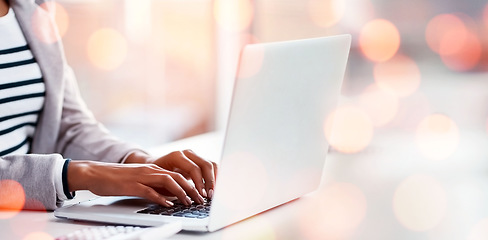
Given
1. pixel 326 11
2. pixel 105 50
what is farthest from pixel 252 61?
pixel 105 50

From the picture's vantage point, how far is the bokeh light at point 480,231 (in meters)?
0.86

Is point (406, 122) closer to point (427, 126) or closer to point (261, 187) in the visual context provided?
point (427, 126)

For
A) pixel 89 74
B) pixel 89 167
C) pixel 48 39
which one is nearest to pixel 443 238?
pixel 89 167

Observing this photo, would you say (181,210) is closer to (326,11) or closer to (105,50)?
(326,11)

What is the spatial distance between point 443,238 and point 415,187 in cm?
35

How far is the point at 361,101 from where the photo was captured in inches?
88.2

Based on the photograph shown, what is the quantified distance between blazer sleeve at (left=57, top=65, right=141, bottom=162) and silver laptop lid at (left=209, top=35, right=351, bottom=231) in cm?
39

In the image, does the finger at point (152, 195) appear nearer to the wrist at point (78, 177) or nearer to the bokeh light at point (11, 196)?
the wrist at point (78, 177)

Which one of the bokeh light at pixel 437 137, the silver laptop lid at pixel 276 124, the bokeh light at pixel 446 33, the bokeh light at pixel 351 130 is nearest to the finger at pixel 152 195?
the silver laptop lid at pixel 276 124

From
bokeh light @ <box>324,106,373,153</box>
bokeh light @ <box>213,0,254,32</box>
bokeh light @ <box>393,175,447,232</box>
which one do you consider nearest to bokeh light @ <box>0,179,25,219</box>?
bokeh light @ <box>393,175,447,232</box>

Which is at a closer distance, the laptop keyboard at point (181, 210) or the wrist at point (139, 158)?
the laptop keyboard at point (181, 210)

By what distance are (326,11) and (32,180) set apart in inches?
72.6

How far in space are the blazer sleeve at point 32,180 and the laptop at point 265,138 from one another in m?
0.07

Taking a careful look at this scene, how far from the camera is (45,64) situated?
1284mm
